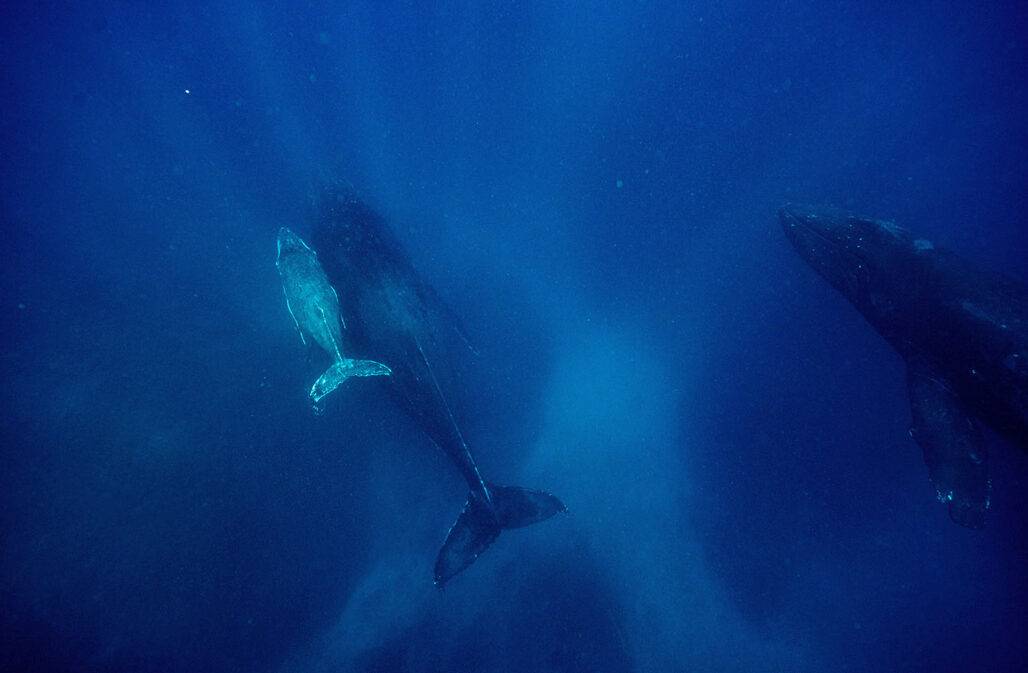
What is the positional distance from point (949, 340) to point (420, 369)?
28.0 ft

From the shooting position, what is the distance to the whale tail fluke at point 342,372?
5621 mm

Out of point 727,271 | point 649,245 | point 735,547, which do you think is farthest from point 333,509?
point 727,271

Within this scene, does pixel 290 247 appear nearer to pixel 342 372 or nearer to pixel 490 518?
pixel 342 372

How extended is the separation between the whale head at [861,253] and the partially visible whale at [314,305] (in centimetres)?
897

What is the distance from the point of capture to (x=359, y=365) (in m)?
6.18

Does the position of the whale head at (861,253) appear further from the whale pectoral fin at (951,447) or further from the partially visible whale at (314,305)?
the partially visible whale at (314,305)

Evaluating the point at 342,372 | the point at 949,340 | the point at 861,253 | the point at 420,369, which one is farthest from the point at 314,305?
the point at 949,340

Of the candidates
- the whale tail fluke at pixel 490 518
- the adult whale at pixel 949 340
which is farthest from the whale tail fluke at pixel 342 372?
the adult whale at pixel 949 340

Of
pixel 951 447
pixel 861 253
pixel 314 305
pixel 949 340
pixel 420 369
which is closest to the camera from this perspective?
pixel 951 447

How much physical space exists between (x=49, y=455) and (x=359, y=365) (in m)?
8.06

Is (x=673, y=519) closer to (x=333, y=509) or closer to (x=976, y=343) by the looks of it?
(x=976, y=343)

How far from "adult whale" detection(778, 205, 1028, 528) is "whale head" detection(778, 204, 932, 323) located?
20 millimetres

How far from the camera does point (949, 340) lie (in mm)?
5734

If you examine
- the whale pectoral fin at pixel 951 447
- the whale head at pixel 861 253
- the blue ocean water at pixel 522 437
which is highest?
the whale head at pixel 861 253
